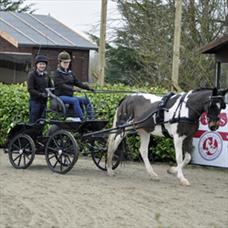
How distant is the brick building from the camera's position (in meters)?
29.5

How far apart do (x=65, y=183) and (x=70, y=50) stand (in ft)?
67.8

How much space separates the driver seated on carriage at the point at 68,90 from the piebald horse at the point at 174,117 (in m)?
0.62

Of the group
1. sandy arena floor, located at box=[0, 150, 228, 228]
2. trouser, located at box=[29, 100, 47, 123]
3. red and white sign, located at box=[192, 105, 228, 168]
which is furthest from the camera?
red and white sign, located at box=[192, 105, 228, 168]

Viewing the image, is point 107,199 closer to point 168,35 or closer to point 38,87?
point 38,87

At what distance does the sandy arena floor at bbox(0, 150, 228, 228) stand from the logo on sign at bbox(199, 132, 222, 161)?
0.83m

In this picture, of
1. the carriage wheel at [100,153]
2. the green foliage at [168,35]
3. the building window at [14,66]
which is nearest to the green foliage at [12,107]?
the carriage wheel at [100,153]

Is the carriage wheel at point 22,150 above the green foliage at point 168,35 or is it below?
below

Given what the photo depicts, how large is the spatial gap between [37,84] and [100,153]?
1683mm

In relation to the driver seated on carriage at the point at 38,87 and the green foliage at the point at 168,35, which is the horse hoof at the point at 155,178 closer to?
the driver seated on carriage at the point at 38,87

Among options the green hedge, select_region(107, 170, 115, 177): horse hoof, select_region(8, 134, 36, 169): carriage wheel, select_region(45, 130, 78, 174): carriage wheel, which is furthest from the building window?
select_region(107, 170, 115, 177): horse hoof

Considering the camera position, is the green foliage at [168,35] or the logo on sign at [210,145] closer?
the logo on sign at [210,145]

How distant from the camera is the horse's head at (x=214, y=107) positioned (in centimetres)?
1058

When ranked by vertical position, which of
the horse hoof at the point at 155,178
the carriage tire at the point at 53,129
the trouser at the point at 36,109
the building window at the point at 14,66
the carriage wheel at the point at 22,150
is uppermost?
the building window at the point at 14,66

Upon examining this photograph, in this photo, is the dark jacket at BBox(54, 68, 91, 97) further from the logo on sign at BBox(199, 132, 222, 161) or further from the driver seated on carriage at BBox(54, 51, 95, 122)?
the logo on sign at BBox(199, 132, 222, 161)
